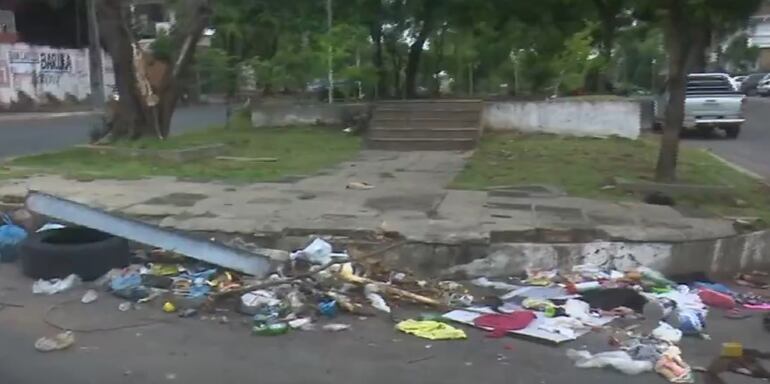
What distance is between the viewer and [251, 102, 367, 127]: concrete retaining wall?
2127cm

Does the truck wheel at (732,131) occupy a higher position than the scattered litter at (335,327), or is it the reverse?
the truck wheel at (732,131)

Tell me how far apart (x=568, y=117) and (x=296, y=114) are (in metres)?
6.27

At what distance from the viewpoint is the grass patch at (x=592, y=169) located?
1067cm

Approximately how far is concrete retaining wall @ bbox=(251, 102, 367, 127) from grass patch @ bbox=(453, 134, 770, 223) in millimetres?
4180

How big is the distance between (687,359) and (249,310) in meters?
3.03

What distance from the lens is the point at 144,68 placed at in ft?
54.0

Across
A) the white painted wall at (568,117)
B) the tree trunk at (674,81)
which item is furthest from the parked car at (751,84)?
the tree trunk at (674,81)

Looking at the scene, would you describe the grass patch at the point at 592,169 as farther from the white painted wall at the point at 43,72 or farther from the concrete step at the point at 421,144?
the white painted wall at the point at 43,72

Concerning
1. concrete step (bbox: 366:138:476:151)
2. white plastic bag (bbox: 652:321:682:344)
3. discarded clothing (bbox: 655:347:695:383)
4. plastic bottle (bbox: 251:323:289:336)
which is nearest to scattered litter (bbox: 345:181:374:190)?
plastic bottle (bbox: 251:323:289:336)

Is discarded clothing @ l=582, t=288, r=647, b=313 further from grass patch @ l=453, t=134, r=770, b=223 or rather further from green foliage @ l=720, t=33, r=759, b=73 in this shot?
green foliage @ l=720, t=33, r=759, b=73

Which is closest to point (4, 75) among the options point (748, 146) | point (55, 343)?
point (748, 146)

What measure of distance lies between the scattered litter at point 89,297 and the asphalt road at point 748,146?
11.1 metres

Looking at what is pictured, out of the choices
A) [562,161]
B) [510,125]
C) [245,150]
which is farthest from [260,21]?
[562,161]

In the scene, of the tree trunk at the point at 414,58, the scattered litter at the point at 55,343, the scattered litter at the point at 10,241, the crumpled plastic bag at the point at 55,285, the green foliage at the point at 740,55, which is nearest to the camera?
the scattered litter at the point at 55,343
